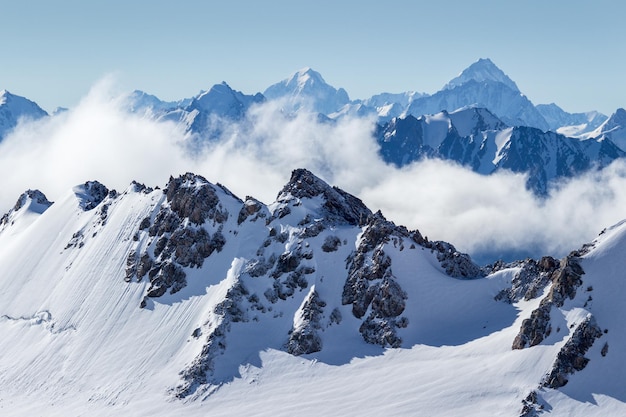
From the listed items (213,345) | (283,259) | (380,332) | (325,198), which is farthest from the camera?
(325,198)

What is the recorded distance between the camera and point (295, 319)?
124 m

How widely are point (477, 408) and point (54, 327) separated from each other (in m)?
92.6

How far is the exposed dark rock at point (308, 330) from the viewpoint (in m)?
119

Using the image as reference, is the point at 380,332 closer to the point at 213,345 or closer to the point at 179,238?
the point at 213,345

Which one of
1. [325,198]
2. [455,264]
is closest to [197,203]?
[325,198]

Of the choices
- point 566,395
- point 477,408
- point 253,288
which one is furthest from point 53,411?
point 566,395

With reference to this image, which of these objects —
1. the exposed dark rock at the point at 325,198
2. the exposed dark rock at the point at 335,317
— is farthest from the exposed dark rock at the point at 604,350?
the exposed dark rock at the point at 325,198

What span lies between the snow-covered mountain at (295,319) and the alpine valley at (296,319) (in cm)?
30

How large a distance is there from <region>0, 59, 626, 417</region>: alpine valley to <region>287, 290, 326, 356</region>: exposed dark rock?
26 cm

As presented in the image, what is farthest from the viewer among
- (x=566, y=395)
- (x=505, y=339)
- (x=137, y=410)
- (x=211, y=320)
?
(x=211, y=320)

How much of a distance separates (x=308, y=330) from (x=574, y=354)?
44823 mm

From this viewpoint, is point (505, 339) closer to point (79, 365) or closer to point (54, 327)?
point (79, 365)

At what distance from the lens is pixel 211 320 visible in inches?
5002

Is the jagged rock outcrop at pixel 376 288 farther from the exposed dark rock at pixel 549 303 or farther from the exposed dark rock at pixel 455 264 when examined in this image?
the exposed dark rock at pixel 549 303
